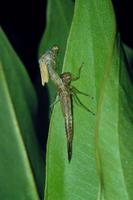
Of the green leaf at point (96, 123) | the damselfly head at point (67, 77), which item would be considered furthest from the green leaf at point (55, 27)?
the green leaf at point (96, 123)

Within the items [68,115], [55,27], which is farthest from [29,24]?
[68,115]

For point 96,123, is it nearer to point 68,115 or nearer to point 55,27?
point 68,115

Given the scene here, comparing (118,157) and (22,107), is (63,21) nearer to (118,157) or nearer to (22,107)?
(22,107)

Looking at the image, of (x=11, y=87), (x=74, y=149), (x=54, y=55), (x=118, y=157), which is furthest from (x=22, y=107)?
(x=118, y=157)

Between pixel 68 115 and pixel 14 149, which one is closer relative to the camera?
pixel 68 115

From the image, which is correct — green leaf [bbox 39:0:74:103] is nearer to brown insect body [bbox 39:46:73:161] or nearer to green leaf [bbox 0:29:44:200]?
brown insect body [bbox 39:46:73:161]

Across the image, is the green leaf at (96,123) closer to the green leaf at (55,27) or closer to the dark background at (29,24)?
the green leaf at (55,27)
